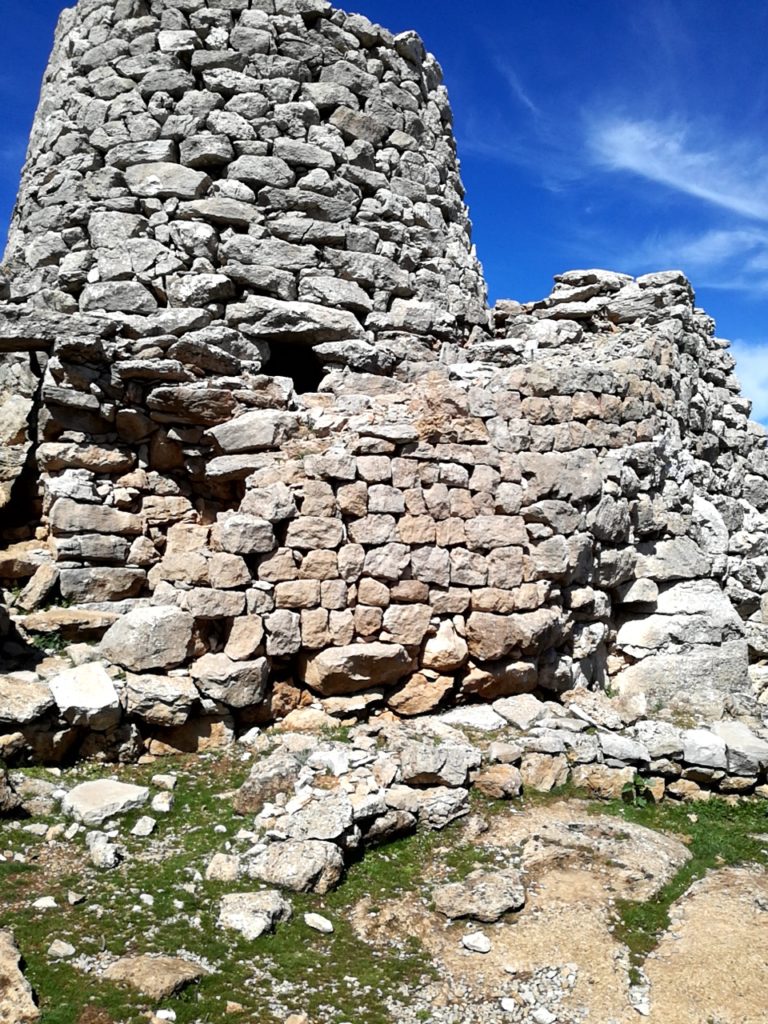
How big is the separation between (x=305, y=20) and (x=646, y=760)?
Answer: 972 centimetres

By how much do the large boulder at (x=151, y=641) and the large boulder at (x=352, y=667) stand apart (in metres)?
1.15

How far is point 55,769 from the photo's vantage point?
20.0ft

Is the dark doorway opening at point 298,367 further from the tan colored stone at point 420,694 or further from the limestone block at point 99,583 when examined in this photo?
the tan colored stone at point 420,694

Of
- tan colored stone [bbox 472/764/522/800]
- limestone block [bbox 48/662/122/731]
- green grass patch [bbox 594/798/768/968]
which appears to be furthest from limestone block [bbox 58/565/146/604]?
green grass patch [bbox 594/798/768/968]

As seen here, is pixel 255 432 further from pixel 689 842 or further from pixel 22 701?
pixel 689 842

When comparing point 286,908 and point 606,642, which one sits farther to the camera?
point 606,642

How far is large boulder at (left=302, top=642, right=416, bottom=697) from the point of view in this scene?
7.03 metres

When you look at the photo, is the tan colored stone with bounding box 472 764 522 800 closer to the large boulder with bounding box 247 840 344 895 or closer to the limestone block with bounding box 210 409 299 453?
the large boulder with bounding box 247 840 344 895

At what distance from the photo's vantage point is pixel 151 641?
6.80 m

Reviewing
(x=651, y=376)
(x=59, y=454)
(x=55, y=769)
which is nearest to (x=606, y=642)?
(x=651, y=376)

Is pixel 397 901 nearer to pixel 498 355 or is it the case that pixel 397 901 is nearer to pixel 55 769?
pixel 55 769

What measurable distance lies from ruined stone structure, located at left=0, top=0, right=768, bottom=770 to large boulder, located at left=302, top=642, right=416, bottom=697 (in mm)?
30

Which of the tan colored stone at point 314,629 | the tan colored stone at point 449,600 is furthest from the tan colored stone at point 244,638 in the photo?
the tan colored stone at point 449,600

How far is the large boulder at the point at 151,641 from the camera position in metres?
6.79
